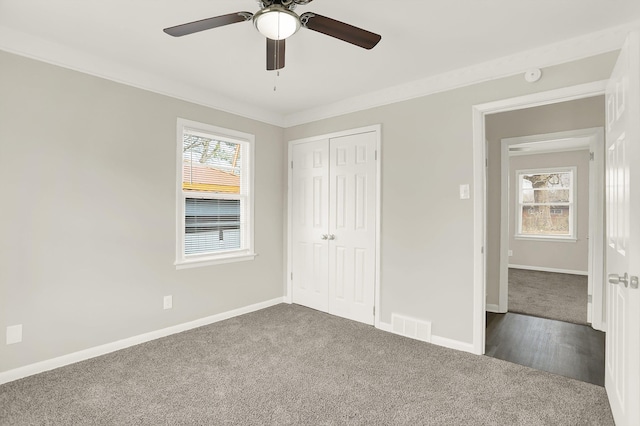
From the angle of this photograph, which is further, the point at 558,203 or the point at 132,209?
the point at 558,203

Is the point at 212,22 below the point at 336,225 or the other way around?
the other way around

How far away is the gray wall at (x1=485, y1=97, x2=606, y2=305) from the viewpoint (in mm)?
3617


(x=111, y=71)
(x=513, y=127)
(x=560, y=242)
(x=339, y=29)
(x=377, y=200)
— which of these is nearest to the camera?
(x=339, y=29)

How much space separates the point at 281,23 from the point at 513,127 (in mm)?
3415

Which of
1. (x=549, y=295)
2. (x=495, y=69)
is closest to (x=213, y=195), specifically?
(x=495, y=69)

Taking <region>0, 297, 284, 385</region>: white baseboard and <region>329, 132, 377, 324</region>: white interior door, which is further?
<region>329, 132, 377, 324</region>: white interior door

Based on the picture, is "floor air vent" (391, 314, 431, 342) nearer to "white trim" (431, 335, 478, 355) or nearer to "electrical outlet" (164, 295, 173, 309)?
"white trim" (431, 335, 478, 355)

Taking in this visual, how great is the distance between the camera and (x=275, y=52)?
2027mm

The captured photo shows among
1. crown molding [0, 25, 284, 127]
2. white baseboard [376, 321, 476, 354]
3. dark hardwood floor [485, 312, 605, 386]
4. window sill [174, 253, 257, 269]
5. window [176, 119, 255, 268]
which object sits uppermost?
crown molding [0, 25, 284, 127]

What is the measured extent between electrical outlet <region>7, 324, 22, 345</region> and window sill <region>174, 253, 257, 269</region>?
1.22 m

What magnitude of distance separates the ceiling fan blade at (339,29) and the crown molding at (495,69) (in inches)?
56.0

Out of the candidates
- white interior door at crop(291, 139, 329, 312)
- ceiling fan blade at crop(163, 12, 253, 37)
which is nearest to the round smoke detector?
white interior door at crop(291, 139, 329, 312)

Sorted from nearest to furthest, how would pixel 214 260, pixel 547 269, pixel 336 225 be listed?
pixel 214 260
pixel 336 225
pixel 547 269

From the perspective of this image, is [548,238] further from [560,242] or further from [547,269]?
[547,269]
